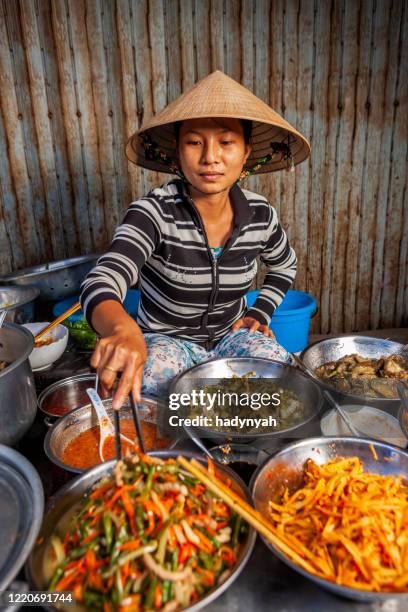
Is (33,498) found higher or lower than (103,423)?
higher

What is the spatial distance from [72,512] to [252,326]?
1.57m

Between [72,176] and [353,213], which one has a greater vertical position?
[72,176]

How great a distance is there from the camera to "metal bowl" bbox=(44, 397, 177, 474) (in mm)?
1522

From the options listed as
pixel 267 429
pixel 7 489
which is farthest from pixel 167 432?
pixel 7 489

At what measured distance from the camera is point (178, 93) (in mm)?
3766

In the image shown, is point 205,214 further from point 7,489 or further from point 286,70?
point 286,70

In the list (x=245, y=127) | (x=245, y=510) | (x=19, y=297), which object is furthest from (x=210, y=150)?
(x=19, y=297)

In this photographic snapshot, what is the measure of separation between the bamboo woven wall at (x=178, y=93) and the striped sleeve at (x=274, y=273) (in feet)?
4.88

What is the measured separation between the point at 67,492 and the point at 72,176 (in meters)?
3.25

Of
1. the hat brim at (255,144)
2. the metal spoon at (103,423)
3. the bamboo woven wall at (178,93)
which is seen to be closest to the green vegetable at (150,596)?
the metal spoon at (103,423)

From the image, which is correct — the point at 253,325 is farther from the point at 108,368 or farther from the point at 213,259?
the point at 108,368

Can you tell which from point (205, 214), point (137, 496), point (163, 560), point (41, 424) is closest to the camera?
point (163, 560)

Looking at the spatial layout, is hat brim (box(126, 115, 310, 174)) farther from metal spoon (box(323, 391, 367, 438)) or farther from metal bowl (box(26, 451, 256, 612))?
metal bowl (box(26, 451, 256, 612))

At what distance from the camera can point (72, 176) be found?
3850mm
